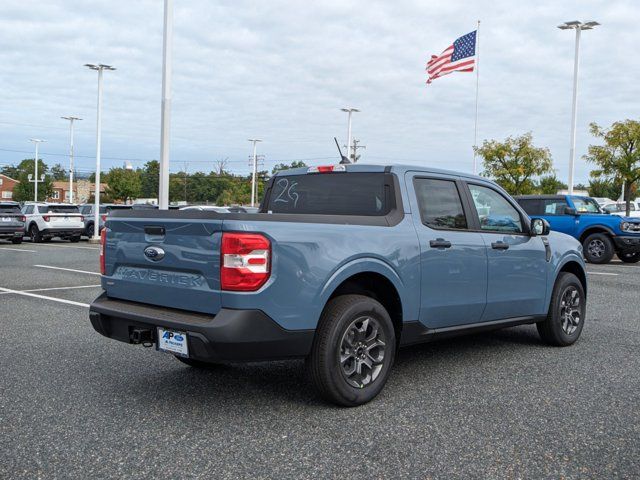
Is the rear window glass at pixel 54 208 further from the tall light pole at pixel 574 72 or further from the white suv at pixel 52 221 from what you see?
the tall light pole at pixel 574 72

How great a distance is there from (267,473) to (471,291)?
8.78 ft

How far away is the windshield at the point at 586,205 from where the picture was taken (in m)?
17.8

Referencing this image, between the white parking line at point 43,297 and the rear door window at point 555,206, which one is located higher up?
the rear door window at point 555,206

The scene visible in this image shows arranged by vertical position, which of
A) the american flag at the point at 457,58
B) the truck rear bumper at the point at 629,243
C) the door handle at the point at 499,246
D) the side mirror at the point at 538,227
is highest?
the american flag at the point at 457,58

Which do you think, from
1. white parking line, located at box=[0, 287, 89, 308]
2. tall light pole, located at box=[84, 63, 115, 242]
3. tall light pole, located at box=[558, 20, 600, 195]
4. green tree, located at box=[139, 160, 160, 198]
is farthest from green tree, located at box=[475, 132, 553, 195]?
green tree, located at box=[139, 160, 160, 198]

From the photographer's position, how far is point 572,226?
1761cm

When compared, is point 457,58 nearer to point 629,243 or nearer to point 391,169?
point 629,243

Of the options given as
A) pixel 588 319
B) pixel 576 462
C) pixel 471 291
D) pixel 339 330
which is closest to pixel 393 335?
pixel 339 330

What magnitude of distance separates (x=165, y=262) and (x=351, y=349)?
1.38 metres

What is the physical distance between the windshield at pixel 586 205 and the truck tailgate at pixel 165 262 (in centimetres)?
1538

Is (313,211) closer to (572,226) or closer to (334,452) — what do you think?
(334,452)

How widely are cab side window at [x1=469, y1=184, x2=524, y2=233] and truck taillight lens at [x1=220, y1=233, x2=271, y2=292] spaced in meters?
2.47

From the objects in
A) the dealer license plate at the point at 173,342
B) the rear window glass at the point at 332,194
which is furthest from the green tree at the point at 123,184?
the dealer license plate at the point at 173,342

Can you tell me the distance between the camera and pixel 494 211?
19.7ft
